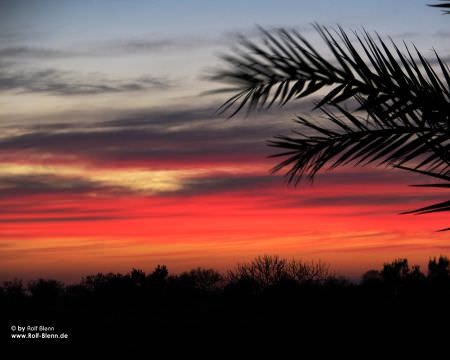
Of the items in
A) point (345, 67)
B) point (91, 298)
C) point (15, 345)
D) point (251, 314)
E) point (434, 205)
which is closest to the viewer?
point (434, 205)

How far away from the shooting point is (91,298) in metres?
16.4

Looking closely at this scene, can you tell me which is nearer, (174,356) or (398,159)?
(398,159)

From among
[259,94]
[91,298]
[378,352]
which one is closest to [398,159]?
[259,94]

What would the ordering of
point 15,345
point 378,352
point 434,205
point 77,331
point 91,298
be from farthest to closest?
point 91,298 → point 77,331 → point 15,345 → point 378,352 → point 434,205

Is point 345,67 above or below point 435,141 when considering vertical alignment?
above

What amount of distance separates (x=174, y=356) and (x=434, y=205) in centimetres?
555

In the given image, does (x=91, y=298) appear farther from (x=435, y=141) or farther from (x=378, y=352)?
(x=435, y=141)

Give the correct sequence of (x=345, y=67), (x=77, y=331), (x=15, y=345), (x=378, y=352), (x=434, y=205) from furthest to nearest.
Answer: (x=77, y=331) < (x=15, y=345) < (x=378, y=352) < (x=345, y=67) < (x=434, y=205)

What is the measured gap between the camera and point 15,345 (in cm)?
975

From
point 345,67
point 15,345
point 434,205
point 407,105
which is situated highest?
point 345,67

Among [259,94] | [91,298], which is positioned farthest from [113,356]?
[91,298]

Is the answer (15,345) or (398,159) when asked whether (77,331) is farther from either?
(398,159)

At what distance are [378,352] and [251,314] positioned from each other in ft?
10.1

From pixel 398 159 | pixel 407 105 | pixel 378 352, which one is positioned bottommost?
pixel 378 352
